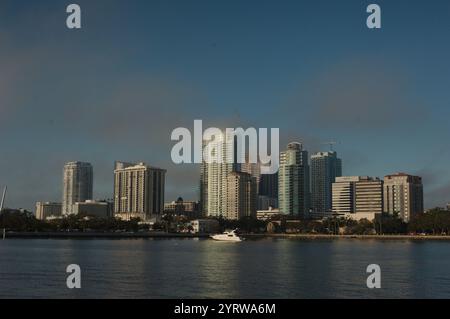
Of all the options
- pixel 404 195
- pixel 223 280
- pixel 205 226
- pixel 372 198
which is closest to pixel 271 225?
pixel 205 226

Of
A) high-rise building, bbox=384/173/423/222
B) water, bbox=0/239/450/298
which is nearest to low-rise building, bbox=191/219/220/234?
high-rise building, bbox=384/173/423/222

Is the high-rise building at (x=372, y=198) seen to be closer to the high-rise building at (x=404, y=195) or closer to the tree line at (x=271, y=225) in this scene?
the high-rise building at (x=404, y=195)

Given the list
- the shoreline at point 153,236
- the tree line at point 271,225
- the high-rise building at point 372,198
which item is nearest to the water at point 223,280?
the shoreline at point 153,236

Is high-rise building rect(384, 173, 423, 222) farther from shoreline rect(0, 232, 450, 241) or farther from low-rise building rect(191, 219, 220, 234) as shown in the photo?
low-rise building rect(191, 219, 220, 234)

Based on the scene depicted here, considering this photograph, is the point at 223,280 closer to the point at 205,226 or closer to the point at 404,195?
the point at 205,226

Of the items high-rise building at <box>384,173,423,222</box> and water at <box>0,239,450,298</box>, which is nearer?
water at <box>0,239,450,298</box>
